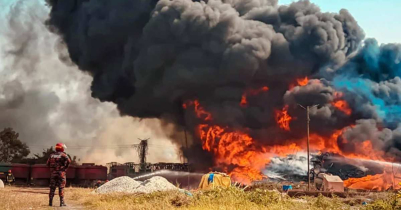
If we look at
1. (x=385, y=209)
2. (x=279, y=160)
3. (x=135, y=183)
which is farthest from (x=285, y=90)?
(x=385, y=209)

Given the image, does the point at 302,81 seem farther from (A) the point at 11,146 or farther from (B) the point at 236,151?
(A) the point at 11,146

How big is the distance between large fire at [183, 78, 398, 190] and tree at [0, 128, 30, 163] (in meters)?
42.0

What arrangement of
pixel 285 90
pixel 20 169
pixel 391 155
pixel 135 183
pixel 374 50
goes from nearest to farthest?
pixel 135 183 → pixel 20 169 → pixel 391 155 → pixel 285 90 → pixel 374 50

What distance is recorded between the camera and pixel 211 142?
55.9 metres

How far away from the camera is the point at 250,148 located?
55656 mm

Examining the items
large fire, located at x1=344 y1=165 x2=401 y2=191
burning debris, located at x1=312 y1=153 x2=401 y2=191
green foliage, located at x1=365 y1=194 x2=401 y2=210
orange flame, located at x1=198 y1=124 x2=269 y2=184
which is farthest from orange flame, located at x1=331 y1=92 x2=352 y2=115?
green foliage, located at x1=365 y1=194 x2=401 y2=210

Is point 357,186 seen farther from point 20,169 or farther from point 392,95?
point 20,169

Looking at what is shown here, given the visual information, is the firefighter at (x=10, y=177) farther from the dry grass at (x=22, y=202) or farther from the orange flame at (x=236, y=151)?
the dry grass at (x=22, y=202)

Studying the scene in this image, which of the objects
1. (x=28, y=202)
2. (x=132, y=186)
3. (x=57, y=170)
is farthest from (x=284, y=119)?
(x=57, y=170)

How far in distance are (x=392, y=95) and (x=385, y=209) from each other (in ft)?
176

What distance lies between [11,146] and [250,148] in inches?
1988

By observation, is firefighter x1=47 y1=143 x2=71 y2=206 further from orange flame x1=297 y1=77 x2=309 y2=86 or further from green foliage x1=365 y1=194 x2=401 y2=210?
orange flame x1=297 y1=77 x2=309 y2=86

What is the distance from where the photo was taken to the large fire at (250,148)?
53688 mm

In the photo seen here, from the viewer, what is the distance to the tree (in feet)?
266
